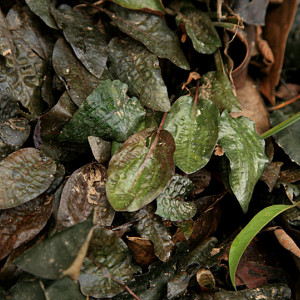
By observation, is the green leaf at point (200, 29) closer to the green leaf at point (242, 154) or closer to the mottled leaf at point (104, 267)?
the green leaf at point (242, 154)

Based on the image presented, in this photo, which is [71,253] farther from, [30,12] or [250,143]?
[30,12]

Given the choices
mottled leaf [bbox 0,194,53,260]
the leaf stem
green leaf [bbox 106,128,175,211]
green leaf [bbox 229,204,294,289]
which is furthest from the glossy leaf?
the leaf stem

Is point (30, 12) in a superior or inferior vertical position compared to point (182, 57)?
superior

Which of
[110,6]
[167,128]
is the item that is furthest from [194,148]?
[110,6]

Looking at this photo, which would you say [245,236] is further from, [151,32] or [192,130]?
[151,32]

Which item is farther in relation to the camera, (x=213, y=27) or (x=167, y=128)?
(x=213, y=27)

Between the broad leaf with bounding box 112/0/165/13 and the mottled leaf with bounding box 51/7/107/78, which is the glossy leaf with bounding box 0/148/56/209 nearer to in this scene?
the mottled leaf with bounding box 51/7/107/78

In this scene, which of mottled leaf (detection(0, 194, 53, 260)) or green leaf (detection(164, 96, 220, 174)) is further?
green leaf (detection(164, 96, 220, 174))
